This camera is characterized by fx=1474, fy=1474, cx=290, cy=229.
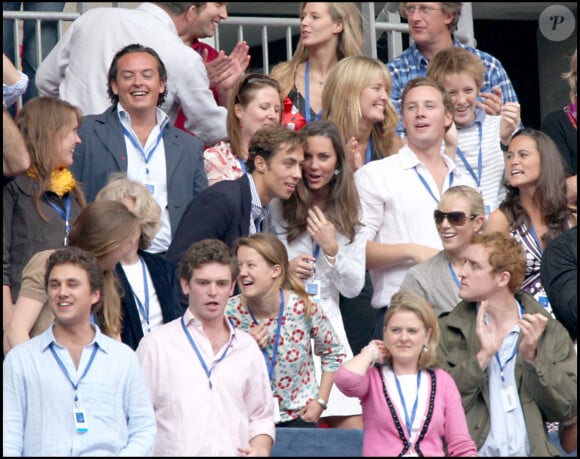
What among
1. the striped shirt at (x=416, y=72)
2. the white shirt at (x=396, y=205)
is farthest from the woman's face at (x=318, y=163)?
the striped shirt at (x=416, y=72)

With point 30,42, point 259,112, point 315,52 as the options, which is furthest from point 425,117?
point 30,42

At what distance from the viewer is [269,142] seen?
791 cm

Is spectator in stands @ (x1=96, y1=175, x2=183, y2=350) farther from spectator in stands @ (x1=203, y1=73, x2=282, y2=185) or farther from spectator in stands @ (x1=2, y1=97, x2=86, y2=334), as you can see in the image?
spectator in stands @ (x1=203, y1=73, x2=282, y2=185)

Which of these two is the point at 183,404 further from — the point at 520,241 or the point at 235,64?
the point at 235,64

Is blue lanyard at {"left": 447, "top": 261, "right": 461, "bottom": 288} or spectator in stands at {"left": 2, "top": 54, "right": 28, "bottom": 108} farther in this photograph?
blue lanyard at {"left": 447, "top": 261, "right": 461, "bottom": 288}

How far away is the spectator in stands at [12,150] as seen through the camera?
21.7 ft

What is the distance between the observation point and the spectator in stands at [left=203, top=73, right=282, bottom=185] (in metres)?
8.52

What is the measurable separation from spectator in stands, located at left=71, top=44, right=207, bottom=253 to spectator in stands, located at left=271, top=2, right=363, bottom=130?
113 centimetres

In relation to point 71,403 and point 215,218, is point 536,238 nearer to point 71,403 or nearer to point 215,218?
point 215,218

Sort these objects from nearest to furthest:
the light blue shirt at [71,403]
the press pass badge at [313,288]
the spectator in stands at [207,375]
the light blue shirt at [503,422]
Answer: the light blue shirt at [71,403] < the spectator in stands at [207,375] < the light blue shirt at [503,422] < the press pass badge at [313,288]

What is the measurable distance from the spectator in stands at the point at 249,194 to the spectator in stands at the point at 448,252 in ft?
2.69

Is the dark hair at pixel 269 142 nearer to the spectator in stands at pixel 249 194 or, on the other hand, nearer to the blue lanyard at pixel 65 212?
the spectator in stands at pixel 249 194

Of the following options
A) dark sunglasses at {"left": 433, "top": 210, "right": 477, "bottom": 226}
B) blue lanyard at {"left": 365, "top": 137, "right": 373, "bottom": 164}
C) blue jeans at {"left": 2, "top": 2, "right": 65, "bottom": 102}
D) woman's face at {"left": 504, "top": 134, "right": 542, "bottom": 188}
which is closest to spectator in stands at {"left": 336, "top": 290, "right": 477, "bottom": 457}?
dark sunglasses at {"left": 433, "top": 210, "right": 477, "bottom": 226}

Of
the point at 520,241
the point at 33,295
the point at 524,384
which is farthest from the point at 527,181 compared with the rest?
the point at 33,295
